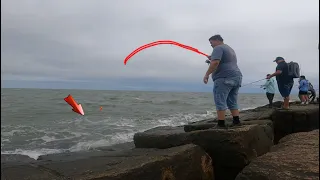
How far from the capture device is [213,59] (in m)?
4.79

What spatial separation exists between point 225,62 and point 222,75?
0.75ft

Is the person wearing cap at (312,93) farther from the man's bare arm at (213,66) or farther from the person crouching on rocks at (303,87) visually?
the man's bare arm at (213,66)

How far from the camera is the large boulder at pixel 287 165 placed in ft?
10.1

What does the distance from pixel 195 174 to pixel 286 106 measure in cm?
445

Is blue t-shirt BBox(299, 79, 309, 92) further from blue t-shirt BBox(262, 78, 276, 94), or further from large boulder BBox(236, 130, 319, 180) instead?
large boulder BBox(236, 130, 319, 180)

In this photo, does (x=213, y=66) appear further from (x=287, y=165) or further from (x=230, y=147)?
(x=287, y=165)

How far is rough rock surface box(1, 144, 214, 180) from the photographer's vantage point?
332cm

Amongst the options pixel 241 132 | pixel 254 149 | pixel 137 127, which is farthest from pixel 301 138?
pixel 137 127

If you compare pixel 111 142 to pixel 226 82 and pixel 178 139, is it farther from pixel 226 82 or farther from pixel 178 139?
pixel 226 82

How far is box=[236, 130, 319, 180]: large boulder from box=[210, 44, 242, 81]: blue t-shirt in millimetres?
1465

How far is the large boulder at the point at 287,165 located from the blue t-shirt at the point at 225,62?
57.7 inches

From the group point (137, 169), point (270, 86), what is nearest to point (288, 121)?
point (270, 86)

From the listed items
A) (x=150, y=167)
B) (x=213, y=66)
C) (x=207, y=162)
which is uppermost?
(x=213, y=66)

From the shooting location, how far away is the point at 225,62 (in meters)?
4.89
